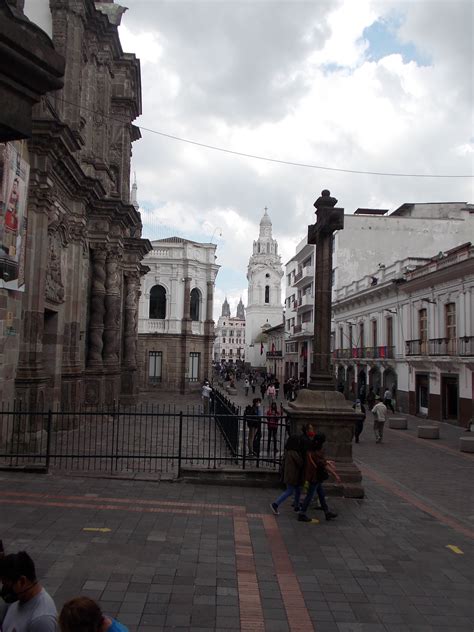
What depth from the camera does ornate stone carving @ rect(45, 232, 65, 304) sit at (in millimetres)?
14383

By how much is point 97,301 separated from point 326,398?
42.1 feet

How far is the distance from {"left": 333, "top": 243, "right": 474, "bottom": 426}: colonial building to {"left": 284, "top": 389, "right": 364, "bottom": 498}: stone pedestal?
1387 cm

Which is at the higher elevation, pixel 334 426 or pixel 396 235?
pixel 396 235

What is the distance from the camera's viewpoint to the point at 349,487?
877 cm

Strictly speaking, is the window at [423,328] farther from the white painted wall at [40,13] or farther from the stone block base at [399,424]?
the white painted wall at [40,13]

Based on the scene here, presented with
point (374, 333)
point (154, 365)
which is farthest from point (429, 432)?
point (154, 365)

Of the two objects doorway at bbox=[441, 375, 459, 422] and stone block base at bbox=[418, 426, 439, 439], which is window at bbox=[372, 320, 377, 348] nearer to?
doorway at bbox=[441, 375, 459, 422]

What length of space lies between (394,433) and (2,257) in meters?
15.0

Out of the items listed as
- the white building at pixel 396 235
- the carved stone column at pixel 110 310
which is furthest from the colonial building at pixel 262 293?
the carved stone column at pixel 110 310

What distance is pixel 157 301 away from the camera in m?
40.9

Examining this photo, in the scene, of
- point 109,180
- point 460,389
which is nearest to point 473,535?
point 460,389

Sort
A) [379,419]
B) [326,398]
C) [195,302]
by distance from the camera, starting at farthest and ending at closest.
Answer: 1. [195,302]
2. [379,419]
3. [326,398]

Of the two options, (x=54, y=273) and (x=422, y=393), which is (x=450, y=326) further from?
(x=54, y=273)

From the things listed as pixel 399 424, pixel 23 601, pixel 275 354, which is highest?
pixel 275 354
